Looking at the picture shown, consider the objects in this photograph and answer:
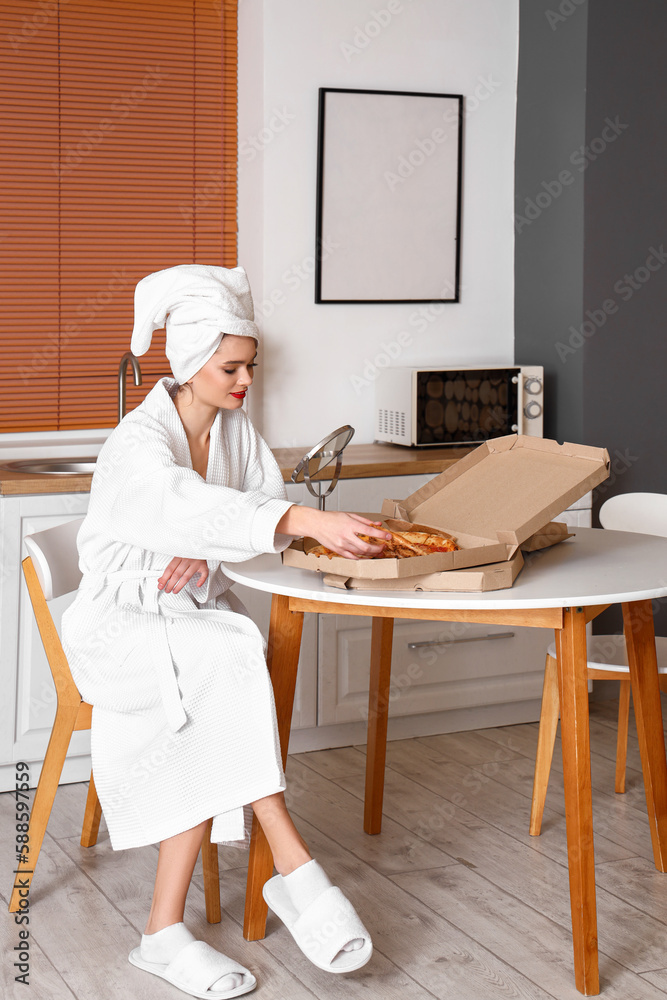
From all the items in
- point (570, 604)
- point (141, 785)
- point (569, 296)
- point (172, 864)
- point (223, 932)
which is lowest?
point (223, 932)

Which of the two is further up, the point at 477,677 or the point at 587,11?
the point at 587,11

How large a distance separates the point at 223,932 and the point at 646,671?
3.31ft

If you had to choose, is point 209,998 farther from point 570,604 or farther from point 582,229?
point 582,229

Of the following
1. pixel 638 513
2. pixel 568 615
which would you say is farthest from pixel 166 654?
pixel 638 513

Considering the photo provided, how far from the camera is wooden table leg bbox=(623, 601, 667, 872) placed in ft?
7.63

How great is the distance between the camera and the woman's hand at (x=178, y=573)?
2117mm

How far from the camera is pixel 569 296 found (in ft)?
11.7

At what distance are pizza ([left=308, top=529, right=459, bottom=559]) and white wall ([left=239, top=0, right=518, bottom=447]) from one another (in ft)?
5.09

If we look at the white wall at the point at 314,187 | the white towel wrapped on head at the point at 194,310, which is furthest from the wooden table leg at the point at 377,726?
the white wall at the point at 314,187

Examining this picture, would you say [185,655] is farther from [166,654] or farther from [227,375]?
[227,375]

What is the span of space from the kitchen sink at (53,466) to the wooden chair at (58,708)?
71 cm

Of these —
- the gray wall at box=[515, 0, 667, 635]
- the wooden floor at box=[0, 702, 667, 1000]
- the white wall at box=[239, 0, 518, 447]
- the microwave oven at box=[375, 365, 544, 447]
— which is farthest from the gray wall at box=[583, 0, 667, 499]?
the wooden floor at box=[0, 702, 667, 1000]

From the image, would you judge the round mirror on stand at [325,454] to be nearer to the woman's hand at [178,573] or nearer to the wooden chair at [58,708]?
the woman's hand at [178,573]

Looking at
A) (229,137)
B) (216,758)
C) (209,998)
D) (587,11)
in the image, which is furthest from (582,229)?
(209,998)
